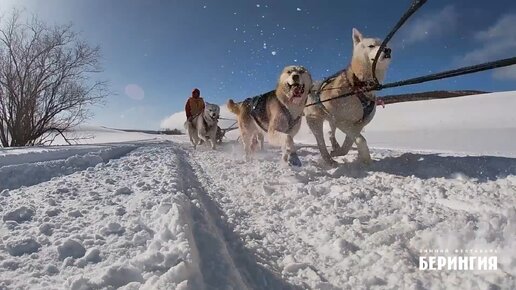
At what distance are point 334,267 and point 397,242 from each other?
0.41 meters

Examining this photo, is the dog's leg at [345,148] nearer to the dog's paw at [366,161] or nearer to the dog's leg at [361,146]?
the dog's leg at [361,146]

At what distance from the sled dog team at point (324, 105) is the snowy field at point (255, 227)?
1.03 metres

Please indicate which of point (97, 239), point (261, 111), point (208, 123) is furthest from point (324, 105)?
point (208, 123)

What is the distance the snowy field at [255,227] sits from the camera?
1.57m

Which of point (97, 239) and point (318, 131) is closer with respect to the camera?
point (97, 239)

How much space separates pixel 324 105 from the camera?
518 centimetres

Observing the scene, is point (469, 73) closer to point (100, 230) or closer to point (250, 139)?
point (100, 230)

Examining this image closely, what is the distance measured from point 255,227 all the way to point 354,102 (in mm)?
2960

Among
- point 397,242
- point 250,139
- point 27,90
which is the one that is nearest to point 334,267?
point 397,242

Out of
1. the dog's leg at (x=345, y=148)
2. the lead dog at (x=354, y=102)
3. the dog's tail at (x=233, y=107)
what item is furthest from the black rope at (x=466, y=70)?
the dog's tail at (x=233, y=107)

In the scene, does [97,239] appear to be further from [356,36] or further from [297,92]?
[356,36]

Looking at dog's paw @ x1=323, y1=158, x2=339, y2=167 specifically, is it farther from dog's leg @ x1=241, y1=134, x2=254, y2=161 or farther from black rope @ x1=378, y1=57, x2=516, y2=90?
black rope @ x1=378, y1=57, x2=516, y2=90

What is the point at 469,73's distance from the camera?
191 centimetres

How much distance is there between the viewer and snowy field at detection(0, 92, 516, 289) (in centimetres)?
157
